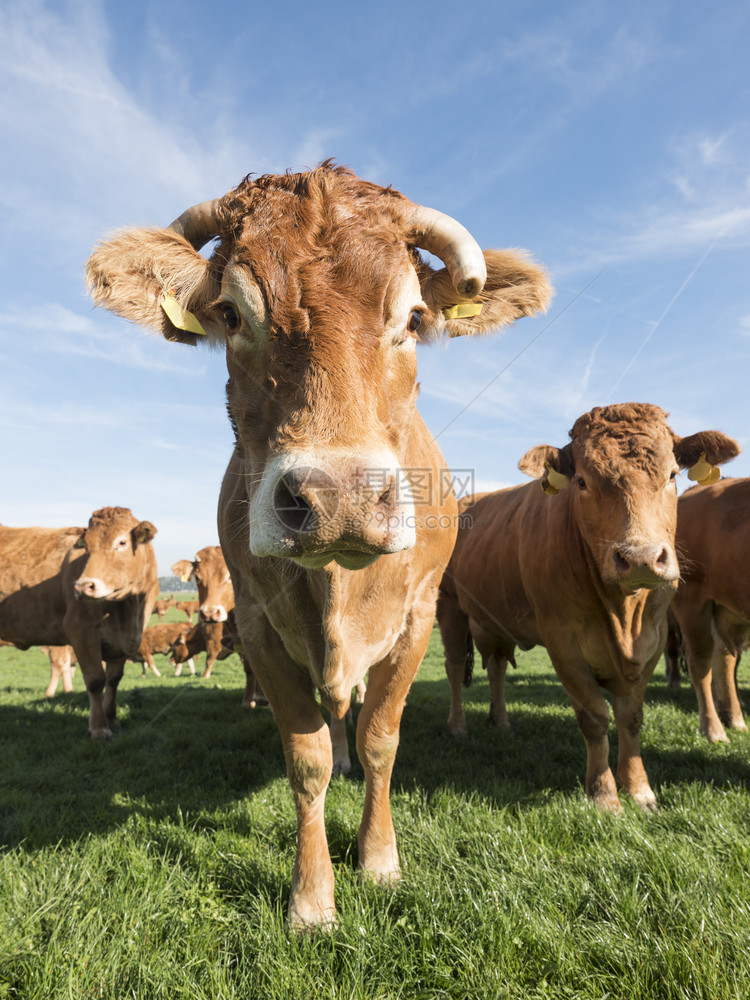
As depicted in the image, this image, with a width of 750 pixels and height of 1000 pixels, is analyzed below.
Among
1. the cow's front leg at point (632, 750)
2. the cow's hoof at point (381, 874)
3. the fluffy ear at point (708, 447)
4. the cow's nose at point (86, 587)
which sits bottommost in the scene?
the cow's hoof at point (381, 874)

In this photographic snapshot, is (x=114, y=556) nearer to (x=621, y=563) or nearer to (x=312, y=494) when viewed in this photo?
(x=621, y=563)

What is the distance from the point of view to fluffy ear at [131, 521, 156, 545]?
8320mm

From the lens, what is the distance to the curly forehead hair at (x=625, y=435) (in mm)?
3971

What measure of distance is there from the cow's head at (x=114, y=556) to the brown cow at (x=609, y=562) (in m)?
5.45

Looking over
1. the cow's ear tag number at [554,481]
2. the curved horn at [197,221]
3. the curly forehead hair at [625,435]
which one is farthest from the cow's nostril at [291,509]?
the cow's ear tag number at [554,481]

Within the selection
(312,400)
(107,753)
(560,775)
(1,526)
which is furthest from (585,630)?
(1,526)

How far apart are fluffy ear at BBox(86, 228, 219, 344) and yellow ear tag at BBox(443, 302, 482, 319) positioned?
1169 millimetres

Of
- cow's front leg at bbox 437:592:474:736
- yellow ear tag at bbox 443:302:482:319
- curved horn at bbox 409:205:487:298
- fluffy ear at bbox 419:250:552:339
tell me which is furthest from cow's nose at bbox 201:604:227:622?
curved horn at bbox 409:205:487:298

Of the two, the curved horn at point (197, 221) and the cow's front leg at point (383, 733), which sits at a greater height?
the curved horn at point (197, 221)

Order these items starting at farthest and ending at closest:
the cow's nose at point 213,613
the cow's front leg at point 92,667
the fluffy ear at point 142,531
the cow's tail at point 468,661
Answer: the cow's nose at point 213,613 → the fluffy ear at point 142,531 → the cow's tail at point 468,661 → the cow's front leg at point 92,667

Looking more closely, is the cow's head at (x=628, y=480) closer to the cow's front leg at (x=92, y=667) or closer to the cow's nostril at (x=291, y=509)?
the cow's nostril at (x=291, y=509)

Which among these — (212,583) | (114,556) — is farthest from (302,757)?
(212,583)

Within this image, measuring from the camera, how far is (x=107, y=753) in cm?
587

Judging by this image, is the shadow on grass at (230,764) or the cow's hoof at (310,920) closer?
the cow's hoof at (310,920)
